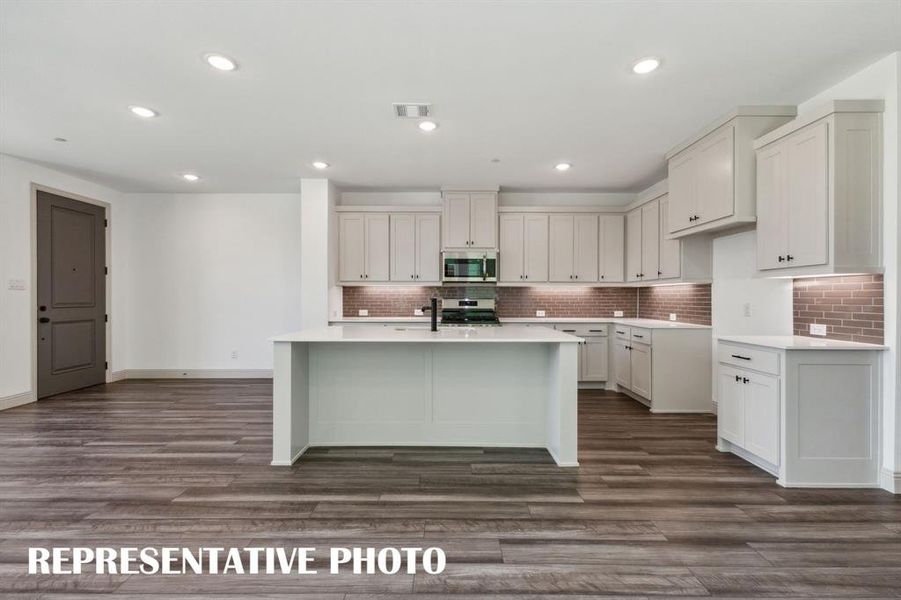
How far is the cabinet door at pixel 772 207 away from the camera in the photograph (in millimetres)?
3154

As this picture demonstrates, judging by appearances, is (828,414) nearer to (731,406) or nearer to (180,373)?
(731,406)

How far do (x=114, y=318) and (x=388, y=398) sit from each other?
17.0 ft

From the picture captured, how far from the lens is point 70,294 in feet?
18.5

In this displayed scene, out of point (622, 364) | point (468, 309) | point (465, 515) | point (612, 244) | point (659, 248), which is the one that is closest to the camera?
point (465, 515)

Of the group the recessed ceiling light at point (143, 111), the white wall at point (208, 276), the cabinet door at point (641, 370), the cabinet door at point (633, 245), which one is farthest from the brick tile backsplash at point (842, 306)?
the white wall at point (208, 276)

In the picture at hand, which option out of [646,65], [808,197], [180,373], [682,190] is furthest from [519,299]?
[180,373]

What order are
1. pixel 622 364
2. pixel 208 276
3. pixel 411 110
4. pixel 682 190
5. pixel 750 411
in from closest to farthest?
pixel 750 411 → pixel 411 110 → pixel 682 190 → pixel 622 364 → pixel 208 276

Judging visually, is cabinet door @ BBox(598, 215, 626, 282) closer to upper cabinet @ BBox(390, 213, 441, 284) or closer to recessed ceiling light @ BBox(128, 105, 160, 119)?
upper cabinet @ BBox(390, 213, 441, 284)

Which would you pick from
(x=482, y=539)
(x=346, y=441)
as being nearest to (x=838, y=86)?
(x=482, y=539)

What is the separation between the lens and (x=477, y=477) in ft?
9.79

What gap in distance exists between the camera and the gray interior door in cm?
527

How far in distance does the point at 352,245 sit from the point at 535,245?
8.39 feet

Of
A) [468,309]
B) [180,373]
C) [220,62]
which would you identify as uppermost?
[220,62]

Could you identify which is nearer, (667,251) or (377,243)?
(667,251)
